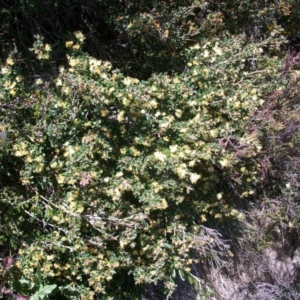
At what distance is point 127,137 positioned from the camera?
96.6 inches

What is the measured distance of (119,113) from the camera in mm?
2330

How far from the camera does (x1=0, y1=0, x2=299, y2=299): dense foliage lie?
2.33 m

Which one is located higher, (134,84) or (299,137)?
(134,84)

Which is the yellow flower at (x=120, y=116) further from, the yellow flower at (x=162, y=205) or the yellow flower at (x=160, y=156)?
the yellow flower at (x=162, y=205)

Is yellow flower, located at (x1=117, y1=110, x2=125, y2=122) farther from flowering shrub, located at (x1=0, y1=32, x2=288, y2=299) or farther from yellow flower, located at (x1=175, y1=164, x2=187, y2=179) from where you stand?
yellow flower, located at (x1=175, y1=164, x2=187, y2=179)

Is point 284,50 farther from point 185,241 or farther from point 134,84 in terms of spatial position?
point 185,241

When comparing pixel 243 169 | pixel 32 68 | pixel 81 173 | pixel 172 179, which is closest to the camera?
pixel 81 173

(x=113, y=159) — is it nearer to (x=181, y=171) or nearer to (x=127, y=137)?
(x=127, y=137)

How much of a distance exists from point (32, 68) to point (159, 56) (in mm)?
841

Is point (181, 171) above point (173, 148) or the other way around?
the other way around

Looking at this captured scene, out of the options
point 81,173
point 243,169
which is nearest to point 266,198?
point 243,169

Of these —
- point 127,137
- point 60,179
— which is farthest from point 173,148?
point 60,179

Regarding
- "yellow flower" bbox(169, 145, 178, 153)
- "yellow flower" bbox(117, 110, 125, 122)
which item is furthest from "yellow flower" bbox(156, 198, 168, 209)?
"yellow flower" bbox(117, 110, 125, 122)

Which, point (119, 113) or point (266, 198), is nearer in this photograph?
point (119, 113)
